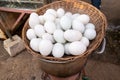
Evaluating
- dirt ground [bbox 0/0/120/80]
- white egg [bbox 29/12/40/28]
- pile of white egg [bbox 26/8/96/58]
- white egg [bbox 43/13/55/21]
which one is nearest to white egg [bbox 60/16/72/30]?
pile of white egg [bbox 26/8/96/58]

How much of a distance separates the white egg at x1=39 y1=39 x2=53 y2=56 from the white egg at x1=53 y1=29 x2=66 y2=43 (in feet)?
0.26

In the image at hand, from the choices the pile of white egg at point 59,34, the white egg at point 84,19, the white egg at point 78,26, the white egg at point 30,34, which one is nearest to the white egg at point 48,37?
the pile of white egg at point 59,34

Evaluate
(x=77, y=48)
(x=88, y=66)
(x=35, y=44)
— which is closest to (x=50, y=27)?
(x=35, y=44)

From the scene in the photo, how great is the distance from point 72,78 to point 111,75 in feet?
2.93

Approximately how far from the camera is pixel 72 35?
1.84 meters

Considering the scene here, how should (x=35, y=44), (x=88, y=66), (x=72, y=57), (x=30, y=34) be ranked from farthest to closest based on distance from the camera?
1. (x=88, y=66)
2. (x=30, y=34)
3. (x=35, y=44)
4. (x=72, y=57)

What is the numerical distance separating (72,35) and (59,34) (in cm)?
12

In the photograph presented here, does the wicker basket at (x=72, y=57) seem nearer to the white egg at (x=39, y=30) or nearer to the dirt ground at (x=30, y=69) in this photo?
the white egg at (x=39, y=30)

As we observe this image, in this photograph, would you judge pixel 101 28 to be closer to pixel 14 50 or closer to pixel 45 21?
pixel 45 21

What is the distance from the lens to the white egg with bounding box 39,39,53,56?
1815 mm

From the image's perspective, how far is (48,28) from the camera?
1930 millimetres

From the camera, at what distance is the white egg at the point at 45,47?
1815 millimetres

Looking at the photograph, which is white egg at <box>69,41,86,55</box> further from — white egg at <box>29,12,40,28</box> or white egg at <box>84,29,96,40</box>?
white egg at <box>29,12,40,28</box>

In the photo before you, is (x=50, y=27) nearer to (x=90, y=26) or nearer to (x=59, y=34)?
(x=59, y=34)
